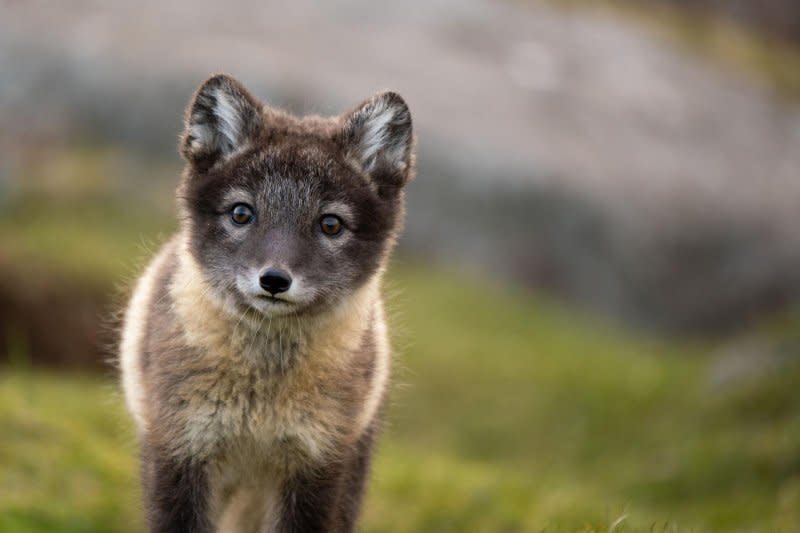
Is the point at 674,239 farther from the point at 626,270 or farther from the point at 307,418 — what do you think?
the point at 307,418

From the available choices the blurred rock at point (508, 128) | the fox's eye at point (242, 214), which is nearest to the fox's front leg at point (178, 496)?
the fox's eye at point (242, 214)

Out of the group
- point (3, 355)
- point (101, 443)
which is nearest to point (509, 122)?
point (3, 355)

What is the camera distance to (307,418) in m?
4.95

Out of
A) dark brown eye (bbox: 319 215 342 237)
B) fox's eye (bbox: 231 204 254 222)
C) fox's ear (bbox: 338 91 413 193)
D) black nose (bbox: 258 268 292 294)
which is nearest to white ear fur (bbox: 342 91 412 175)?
fox's ear (bbox: 338 91 413 193)

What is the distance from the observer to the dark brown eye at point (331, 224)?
4.95m

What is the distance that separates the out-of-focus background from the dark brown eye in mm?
1420

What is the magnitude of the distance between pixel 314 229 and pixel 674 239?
13010 millimetres

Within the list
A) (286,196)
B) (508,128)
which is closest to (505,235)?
(508,128)

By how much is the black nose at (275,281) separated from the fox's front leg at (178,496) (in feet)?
2.73

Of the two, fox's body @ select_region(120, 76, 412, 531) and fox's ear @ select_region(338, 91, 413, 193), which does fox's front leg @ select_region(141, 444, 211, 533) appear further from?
fox's ear @ select_region(338, 91, 413, 193)

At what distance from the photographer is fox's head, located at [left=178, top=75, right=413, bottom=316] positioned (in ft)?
15.8

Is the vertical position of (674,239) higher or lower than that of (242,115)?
lower

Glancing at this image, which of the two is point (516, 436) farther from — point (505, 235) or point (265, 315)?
point (265, 315)

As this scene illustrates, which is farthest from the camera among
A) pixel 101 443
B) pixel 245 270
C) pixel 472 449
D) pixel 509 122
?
pixel 509 122
